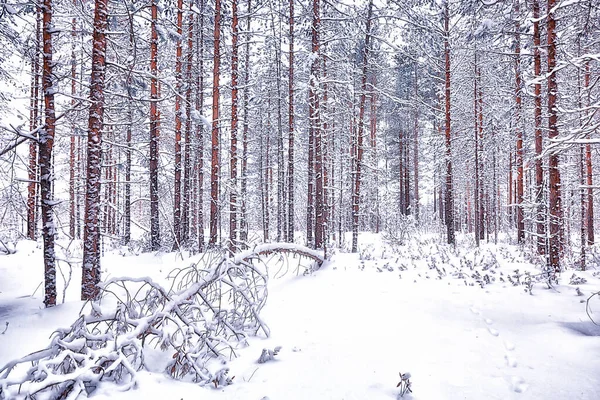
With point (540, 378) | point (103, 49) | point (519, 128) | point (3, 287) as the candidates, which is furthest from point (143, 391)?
point (519, 128)

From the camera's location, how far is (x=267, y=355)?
3764 mm

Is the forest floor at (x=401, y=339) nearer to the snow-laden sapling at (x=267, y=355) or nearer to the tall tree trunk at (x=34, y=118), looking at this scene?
the snow-laden sapling at (x=267, y=355)

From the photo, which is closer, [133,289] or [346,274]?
[346,274]

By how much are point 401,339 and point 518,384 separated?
1.32 meters

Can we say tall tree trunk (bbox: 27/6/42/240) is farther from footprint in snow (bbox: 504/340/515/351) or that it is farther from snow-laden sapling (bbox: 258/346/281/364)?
footprint in snow (bbox: 504/340/515/351)

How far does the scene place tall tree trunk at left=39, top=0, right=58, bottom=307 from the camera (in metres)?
5.64

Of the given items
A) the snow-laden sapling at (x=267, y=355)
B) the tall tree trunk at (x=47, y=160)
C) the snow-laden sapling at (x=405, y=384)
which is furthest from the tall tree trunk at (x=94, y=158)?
the snow-laden sapling at (x=405, y=384)

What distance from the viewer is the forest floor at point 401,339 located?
3111 mm

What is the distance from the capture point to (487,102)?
18.1m

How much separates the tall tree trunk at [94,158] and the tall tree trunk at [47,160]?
1.62ft

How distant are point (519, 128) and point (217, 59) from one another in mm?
13028

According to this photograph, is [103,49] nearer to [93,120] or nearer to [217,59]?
[93,120]

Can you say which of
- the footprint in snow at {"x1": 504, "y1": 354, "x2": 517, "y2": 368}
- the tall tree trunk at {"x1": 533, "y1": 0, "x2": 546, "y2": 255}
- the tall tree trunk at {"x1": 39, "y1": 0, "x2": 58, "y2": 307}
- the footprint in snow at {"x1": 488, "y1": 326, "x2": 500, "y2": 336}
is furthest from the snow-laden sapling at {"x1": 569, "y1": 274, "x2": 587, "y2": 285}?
the tall tree trunk at {"x1": 39, "y1": 0, "x2": 58, "y2": 307}

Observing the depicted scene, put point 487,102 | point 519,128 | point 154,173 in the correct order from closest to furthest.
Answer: point 154,173 → point 519,128 → point 487,102
